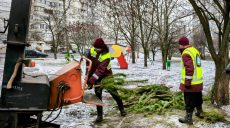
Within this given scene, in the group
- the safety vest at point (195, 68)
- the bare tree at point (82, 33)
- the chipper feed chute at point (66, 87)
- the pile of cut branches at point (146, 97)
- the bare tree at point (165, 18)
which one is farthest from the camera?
the bare tree at point (82, 33)

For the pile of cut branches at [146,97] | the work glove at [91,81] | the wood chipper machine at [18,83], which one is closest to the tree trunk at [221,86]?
the pile of cut branches at [146,97]

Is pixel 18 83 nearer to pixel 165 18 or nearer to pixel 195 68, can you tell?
pixel 195 68

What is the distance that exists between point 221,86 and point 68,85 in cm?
487

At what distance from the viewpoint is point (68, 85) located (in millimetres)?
6297

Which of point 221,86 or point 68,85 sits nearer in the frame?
point 68,85

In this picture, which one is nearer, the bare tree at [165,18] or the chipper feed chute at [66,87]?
the chipper feed chute at [66,87]

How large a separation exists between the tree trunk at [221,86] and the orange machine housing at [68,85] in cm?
461

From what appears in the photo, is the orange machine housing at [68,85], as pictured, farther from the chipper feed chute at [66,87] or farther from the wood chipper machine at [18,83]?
the wood chipper machine at [18,83]

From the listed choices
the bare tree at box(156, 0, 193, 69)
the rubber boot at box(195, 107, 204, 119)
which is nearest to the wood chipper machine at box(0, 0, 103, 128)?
the rubber boot at box(195, 107, 204, 119)

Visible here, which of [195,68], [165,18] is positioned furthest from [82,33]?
[195,68]

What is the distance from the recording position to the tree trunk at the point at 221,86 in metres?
9.79

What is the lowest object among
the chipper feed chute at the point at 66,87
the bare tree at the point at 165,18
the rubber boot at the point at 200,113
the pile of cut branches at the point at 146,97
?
the rubber boot at the point at 200,113

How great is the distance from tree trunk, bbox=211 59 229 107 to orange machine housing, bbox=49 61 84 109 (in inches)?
181

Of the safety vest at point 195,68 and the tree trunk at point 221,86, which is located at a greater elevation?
the safety vest at point 195,68
